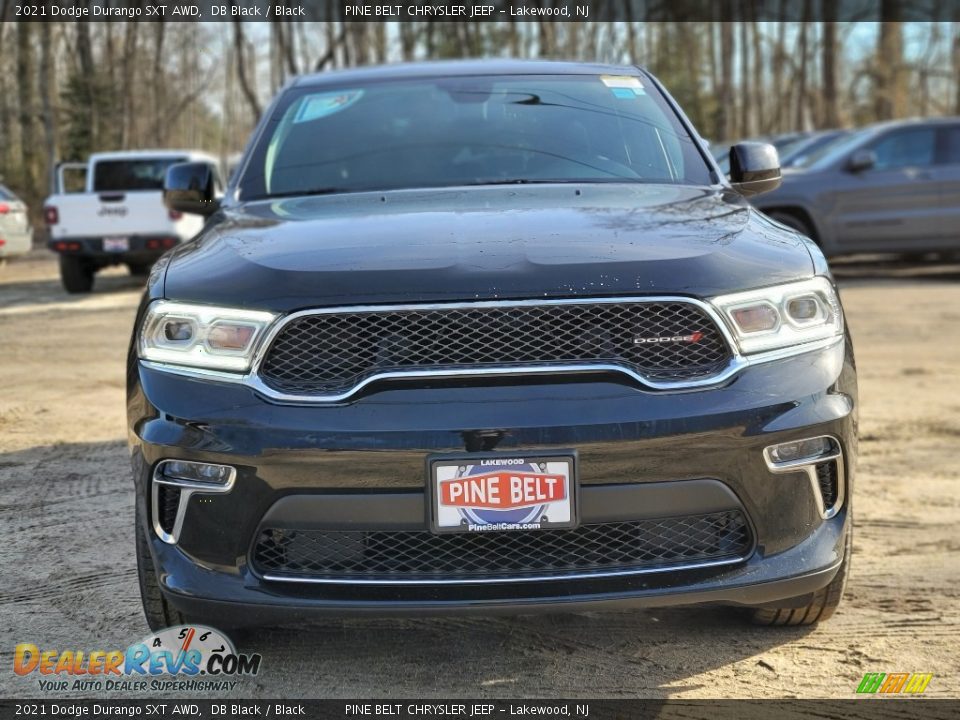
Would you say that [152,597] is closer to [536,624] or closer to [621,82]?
[536,624]

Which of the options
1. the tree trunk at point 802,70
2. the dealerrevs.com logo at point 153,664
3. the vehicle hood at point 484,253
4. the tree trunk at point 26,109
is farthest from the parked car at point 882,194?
the tree trunk at point 802,70

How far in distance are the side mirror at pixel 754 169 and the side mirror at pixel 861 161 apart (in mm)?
9247

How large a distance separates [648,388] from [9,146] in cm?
3741

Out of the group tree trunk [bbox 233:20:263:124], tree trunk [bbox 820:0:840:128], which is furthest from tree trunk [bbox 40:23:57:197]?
tree trunk [bbox 820:0:840:128]

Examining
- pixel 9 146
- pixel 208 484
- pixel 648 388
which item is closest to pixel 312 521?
pixel 208 484

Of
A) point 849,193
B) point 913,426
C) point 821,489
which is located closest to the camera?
point 821,489

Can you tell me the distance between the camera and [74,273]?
13609mm

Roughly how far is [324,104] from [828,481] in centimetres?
237

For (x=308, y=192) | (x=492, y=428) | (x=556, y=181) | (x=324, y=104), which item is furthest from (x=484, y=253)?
(x=324, y=104)

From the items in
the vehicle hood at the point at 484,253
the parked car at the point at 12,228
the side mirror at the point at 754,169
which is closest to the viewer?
the vehicle hood at the point at 484,253

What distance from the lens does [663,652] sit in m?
3.14

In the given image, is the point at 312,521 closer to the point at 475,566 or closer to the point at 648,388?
the point at 475,566

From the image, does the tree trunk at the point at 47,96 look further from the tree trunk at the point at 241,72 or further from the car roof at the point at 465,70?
the car roof at the point at 465,70

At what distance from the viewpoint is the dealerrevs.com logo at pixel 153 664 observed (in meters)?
2.97
